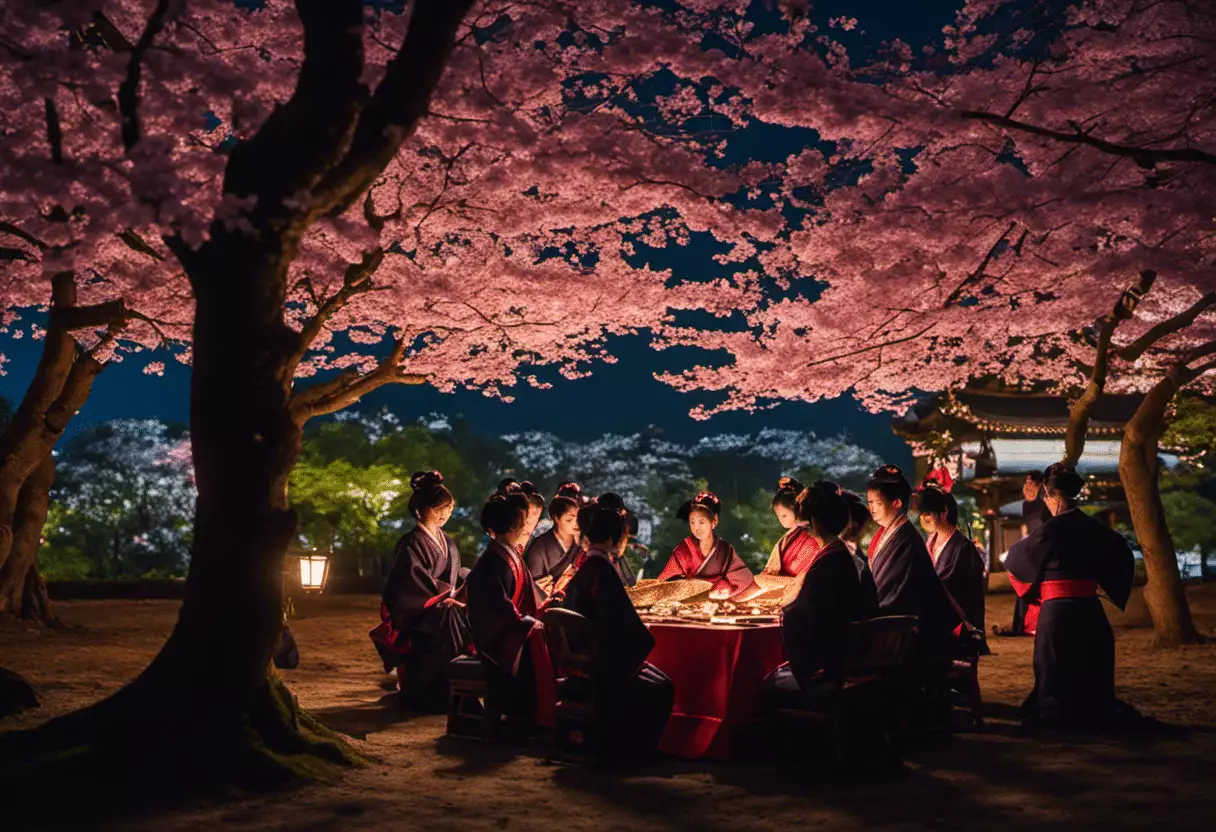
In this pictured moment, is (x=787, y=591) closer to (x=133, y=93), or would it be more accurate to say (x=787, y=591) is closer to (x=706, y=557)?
(x=706, y=557)

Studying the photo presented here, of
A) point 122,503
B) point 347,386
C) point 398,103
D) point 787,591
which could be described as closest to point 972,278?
point 787,591

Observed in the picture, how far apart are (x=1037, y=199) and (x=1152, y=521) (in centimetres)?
420

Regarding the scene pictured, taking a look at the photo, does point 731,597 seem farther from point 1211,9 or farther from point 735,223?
point 1211,9

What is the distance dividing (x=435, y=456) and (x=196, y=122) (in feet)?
71.6

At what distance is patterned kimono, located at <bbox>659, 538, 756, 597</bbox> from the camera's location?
8219 mm

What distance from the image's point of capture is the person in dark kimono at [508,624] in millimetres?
6824

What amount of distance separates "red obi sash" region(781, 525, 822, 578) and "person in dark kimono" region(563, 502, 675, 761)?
7.50 ft

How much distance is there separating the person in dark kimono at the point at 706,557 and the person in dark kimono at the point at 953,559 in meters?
1.39

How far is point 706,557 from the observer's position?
332 inches

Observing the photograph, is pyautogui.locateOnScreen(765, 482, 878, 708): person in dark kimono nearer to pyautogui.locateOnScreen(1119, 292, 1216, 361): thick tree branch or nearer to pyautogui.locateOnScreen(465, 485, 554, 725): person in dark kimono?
pyautogui.locateOnScreen(465, 485, 554, 725): person in dark kimono

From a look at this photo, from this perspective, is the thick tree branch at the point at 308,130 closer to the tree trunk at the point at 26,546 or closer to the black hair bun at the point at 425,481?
the black hair bun at the point at 425,481

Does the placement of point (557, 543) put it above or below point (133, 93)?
below

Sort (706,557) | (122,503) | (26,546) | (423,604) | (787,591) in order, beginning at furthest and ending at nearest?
(122,503) → (26,546) → (706,557) → (423,604) → (787,591)

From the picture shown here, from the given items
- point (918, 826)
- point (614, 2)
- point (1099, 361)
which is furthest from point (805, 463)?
point (918, 826)
